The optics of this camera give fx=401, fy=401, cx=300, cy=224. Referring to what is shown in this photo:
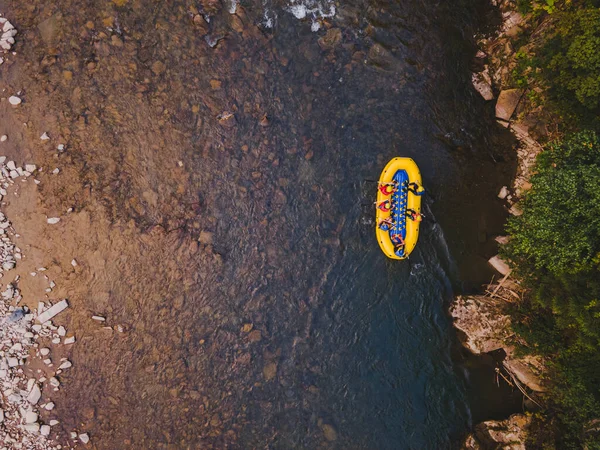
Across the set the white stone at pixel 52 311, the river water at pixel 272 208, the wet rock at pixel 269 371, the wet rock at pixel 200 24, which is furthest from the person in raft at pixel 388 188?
the white stone at pixel 52 311

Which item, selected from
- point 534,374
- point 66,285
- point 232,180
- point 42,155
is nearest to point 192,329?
point 66,285

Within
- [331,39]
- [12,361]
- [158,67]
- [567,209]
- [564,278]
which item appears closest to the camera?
[567,209]

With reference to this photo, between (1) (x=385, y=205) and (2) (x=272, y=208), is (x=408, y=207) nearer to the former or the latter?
(1) (x=385, y=205)

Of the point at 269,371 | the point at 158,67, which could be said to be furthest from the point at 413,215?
the point at 158,67

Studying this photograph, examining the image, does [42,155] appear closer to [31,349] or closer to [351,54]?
[31,349]

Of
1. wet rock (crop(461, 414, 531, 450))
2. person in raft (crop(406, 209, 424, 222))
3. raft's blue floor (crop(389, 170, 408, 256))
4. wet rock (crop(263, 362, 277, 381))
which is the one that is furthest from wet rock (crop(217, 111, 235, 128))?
wet rock (crop(461, 414, 531, 450))

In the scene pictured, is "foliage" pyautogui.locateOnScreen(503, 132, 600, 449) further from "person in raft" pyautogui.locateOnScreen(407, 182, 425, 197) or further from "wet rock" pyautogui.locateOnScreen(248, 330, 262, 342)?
"wet rock" pyautogui.locateOnScreen(248, 330, 262, 342)
